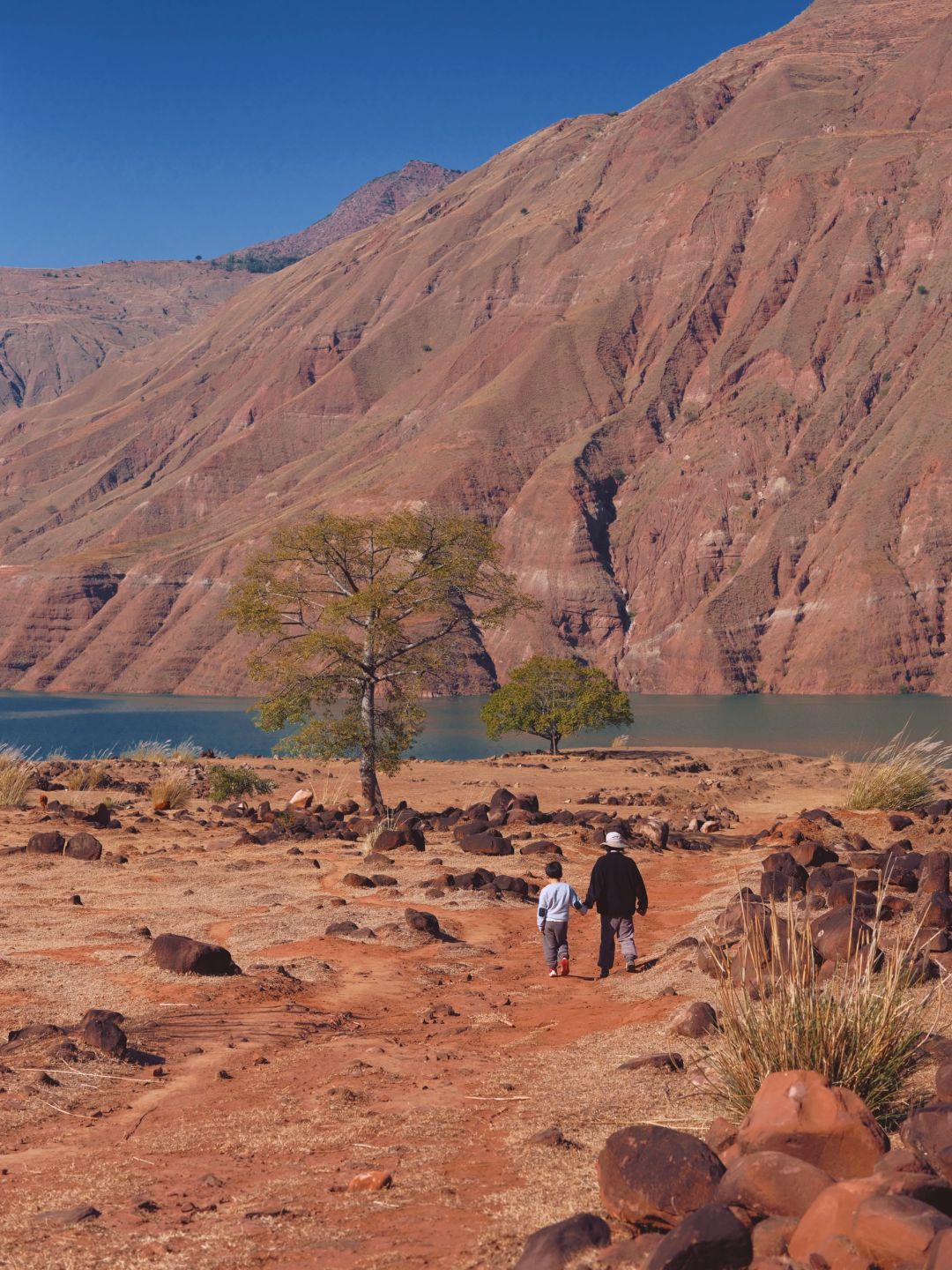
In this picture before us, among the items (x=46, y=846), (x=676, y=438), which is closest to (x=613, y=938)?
(x=46, y=846)

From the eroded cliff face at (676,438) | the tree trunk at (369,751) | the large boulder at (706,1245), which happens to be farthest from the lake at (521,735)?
the large boulder at (706,1245)

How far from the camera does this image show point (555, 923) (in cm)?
1143

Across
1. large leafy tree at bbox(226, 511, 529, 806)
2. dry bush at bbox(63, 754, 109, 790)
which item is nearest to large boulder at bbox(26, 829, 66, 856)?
large leafy tree at bbox(226, 511, 529, 806)

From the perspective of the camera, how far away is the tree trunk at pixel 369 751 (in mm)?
24172

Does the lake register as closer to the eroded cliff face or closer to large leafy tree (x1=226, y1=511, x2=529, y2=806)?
the eroded cliff face

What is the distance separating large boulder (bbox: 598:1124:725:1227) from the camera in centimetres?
483

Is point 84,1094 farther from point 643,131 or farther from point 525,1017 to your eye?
point 643,131

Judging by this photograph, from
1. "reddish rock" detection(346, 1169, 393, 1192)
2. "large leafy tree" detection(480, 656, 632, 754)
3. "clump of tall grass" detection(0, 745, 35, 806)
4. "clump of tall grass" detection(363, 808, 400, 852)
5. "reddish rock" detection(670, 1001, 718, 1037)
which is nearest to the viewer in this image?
"reddish rock" detection(346, 1169, 393, 1192)

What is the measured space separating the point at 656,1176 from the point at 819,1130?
2.24 ft

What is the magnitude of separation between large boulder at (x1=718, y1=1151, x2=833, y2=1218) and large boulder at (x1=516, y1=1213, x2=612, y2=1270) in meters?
0.48

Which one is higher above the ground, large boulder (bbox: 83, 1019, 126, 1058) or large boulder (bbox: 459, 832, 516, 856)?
large boulder (bbox: 83, 1019, 126, 1058)

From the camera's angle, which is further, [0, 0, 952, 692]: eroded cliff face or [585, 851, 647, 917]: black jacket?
[0, 0, 952, 692]: eroded cliff face

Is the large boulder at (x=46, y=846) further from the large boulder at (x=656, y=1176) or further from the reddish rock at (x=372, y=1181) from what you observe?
the large boulder at (x=656, y=1176)

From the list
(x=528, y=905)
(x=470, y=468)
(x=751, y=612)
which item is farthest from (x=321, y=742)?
(x=470, y=468)
